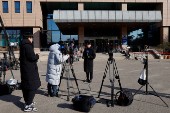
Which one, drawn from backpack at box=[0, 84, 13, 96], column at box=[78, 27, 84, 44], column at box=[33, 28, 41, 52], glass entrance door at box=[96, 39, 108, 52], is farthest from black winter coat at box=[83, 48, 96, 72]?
glass entrance door at box=[96, 39, 108, 52]

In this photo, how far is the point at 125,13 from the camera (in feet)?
87.9

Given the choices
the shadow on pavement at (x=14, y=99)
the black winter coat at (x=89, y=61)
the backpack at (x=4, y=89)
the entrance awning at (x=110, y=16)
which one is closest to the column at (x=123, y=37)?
the entrance awning at (x=110, y=16)

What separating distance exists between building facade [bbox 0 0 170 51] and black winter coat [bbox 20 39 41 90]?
22.1 meters

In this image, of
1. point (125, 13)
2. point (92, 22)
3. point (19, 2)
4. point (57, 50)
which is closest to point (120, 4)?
point (125, 13)

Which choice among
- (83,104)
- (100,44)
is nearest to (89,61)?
(83,104)

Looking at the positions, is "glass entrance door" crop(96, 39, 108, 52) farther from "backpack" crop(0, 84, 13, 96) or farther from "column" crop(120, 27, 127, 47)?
"backpack" crop(0, 84, 13, 96)

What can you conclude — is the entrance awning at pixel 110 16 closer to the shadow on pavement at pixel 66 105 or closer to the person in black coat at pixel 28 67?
the shadow on pavement at pixel 66 105

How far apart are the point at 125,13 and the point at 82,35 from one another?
9150 millimetres

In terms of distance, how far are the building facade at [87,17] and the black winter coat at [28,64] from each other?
22.1 meters

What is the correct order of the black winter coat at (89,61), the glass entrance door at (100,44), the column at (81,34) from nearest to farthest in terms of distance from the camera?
the black winter coat at (89,61), the column at (81,34), the glass entrance door at (100,44)

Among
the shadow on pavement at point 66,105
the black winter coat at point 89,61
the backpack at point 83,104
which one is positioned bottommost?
the shadow on pavement at point 66,105

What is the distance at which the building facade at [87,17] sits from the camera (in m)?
26.5

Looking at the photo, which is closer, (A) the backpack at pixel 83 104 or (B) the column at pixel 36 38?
(A) the backpack at pixel 83 104

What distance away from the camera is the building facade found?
26.5 m
